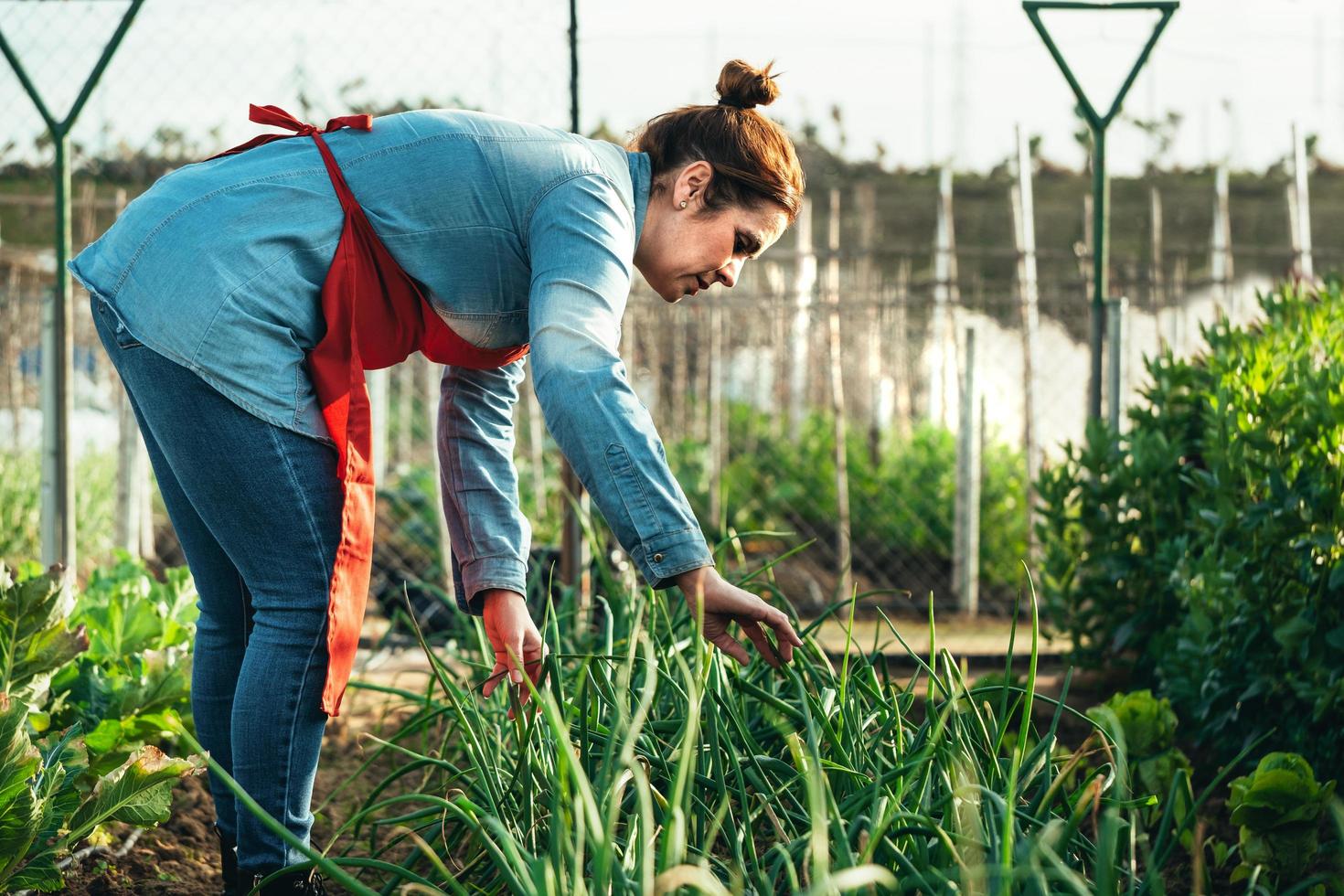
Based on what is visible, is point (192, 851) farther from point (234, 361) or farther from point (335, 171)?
point (335, 171)

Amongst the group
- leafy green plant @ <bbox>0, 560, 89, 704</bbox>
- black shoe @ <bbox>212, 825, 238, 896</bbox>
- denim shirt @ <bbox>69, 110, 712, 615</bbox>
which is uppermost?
denim shirt @ <bbox>69, 110, 712, 615</bbox>

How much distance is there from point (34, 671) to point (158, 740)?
408mm

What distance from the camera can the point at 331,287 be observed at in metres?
1.55

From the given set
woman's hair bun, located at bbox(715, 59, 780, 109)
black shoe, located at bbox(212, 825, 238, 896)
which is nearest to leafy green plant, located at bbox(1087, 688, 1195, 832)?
woman's hair bun, located at bbox(715, 59, 780, 109)

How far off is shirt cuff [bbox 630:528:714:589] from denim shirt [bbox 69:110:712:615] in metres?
0.05

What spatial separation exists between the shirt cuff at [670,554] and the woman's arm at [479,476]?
1.68 feet

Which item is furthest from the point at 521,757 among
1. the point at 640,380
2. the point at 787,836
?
the point at 640,380

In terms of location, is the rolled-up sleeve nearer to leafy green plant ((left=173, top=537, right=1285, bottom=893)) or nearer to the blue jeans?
leafy green plant ((left=173, top=537, right=1285, bottom=893))

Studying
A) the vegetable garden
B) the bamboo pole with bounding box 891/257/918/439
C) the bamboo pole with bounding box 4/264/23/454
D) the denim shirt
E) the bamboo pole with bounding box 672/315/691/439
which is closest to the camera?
the vegetable garden

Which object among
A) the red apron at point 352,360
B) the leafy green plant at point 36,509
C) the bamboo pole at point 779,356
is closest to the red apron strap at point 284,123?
the red apron at point 352,360

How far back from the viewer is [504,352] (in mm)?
1776

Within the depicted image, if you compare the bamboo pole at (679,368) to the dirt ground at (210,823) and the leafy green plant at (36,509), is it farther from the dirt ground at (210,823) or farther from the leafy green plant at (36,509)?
the dirt ground at (210,823)

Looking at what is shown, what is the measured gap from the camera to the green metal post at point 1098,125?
139 inches

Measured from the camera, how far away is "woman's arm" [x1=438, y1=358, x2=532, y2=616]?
178cm
